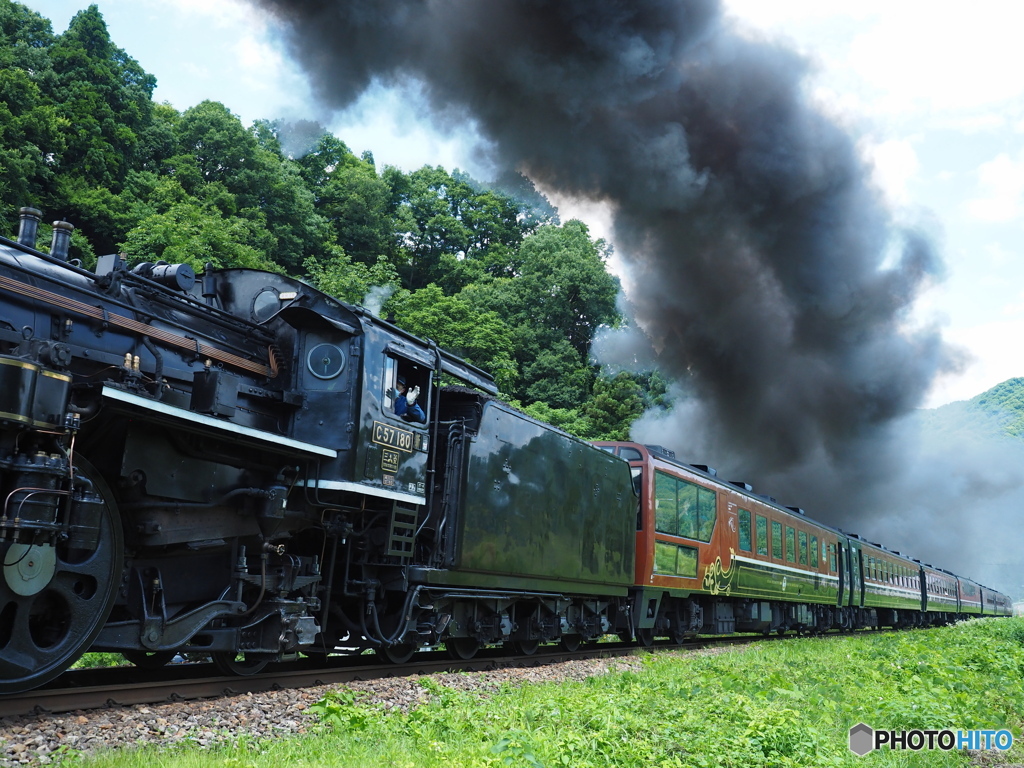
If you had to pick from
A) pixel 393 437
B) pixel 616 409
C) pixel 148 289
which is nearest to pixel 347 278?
pixel 616 409

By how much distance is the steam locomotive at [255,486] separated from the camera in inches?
201

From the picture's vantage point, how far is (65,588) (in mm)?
5180

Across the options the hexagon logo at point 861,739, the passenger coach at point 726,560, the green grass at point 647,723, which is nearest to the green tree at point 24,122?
the passenger coach at point 726,560

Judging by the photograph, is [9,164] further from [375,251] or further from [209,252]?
[375,251]

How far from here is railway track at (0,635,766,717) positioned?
520cm

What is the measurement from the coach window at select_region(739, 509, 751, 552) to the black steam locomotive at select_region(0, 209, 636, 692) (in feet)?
23.2

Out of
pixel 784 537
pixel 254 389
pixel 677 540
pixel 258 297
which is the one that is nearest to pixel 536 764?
pixel 254 389

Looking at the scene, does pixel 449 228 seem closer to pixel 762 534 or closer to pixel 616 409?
pixel 616 409

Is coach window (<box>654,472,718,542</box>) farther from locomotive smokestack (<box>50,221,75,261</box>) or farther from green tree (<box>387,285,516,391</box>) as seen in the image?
green tree (<box>387,285,516,391</box>)

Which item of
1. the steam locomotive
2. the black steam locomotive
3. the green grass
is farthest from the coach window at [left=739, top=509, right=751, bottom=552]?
the black steam locomotive

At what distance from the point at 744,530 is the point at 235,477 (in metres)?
12.0

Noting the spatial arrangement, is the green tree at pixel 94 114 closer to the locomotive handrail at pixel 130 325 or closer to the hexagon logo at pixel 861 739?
the locomotive handrail at pixel 130 325

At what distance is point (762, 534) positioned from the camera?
1720cm

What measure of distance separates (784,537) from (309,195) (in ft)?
89.3
